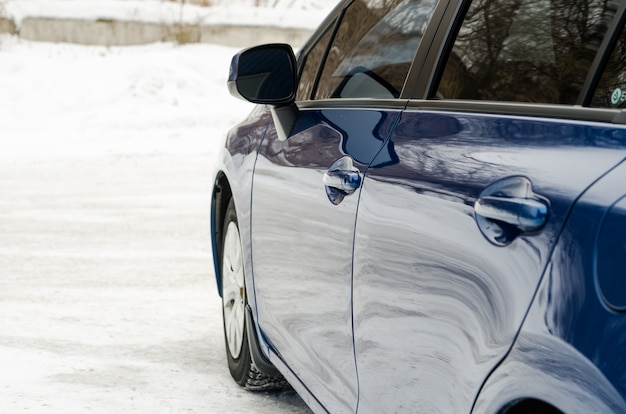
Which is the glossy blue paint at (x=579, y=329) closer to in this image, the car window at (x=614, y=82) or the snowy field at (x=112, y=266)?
the car window at (x=614, y=82)

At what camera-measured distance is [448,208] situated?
2.13m

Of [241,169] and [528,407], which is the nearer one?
[528,407]

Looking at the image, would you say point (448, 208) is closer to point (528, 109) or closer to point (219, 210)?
point (528, 109)

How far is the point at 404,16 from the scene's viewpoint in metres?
3.06

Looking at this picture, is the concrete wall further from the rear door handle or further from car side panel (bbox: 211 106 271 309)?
the rear door handle

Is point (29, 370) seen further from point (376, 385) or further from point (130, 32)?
point (130, 32)

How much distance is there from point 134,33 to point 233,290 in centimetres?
2368

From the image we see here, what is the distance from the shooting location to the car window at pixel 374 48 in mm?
2941

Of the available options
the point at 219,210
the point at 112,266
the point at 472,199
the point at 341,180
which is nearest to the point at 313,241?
the point at 341,180

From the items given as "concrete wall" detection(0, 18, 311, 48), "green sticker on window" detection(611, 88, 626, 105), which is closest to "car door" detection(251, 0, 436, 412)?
"green sticker on window" detection(611, 88, 626, 105)

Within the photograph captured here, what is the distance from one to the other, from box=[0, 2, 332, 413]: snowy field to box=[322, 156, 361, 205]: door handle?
5.07 feet

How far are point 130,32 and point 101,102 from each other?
5392mm

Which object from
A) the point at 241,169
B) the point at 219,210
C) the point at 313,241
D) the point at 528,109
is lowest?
the point at 219,210

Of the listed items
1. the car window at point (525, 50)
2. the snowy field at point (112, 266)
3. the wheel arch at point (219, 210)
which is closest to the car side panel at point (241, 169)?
the wheel arch at point (219, 210)
